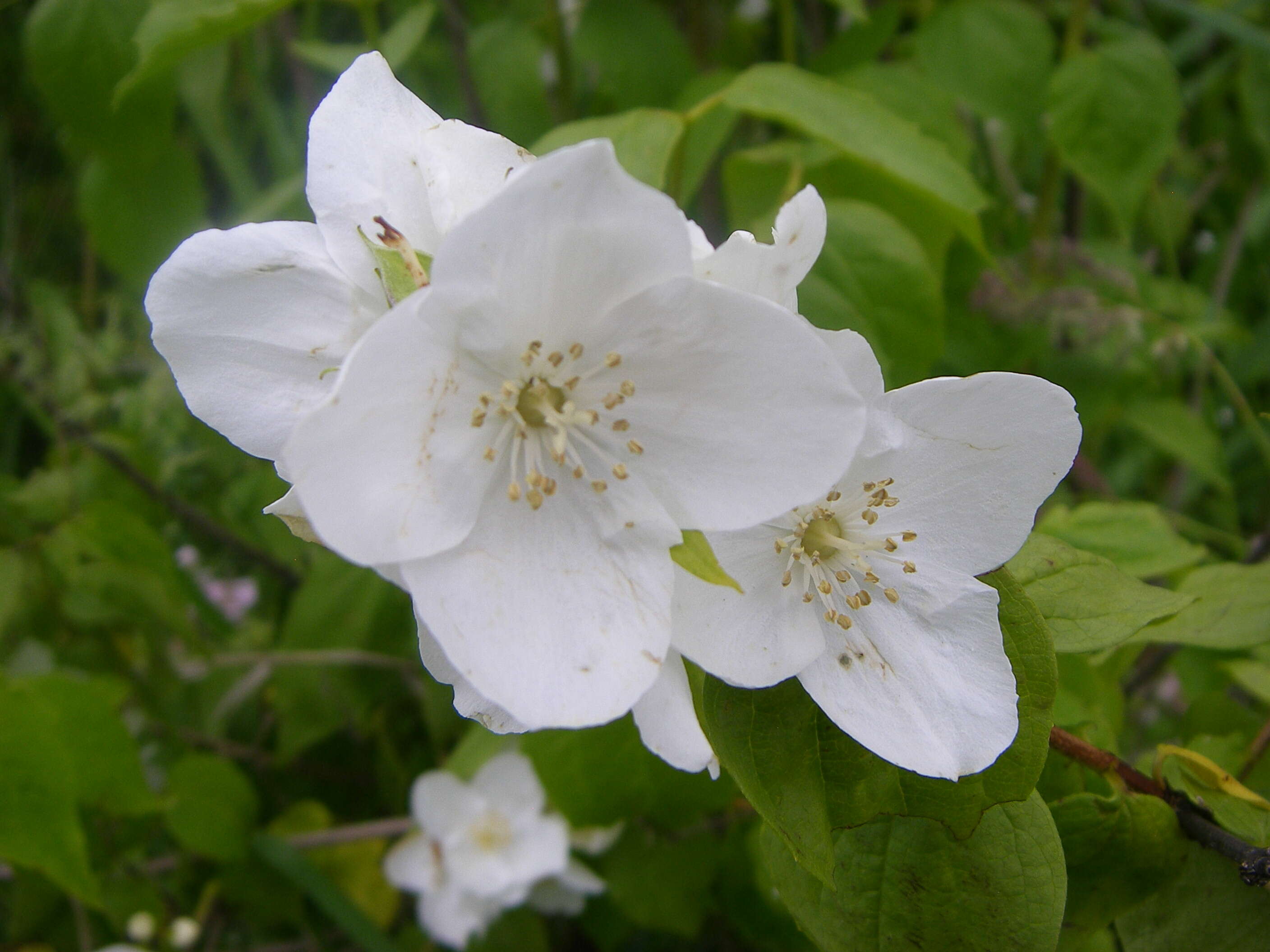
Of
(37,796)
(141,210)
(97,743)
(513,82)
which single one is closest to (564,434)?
(37,796)

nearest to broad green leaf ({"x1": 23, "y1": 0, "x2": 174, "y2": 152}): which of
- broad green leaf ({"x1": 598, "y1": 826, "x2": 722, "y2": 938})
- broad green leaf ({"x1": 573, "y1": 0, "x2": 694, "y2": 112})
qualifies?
broad green leaf ({"x1": 573, "y1": 0, "x2": 694, "y2": 112})

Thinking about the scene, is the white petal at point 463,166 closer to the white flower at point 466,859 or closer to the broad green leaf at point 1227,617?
the broad green leaf at point 1227,617

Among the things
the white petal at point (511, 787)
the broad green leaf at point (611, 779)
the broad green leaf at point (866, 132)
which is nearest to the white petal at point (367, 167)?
the broad green leaf at point (866, 132)

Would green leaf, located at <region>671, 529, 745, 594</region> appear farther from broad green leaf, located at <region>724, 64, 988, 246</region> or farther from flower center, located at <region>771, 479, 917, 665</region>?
broad green leaf, located at <region>724, 64, 988, 246</region>

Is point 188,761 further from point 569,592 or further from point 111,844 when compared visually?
point 569,592

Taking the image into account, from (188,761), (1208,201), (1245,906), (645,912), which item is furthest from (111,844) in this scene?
(1208,201)

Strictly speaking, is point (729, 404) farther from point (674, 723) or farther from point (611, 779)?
point (611, 779)
